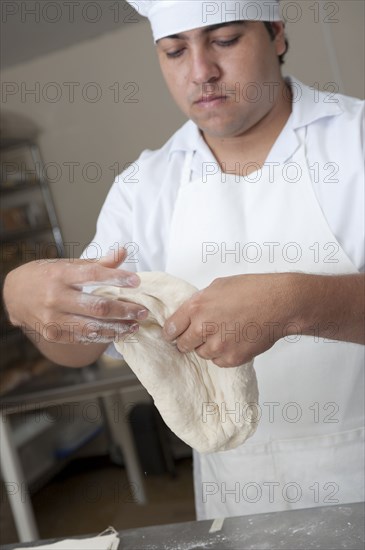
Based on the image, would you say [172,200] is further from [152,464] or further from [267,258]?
[152,464]

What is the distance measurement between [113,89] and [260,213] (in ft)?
2.52

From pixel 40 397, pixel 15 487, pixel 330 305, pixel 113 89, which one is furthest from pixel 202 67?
pixel 15 487

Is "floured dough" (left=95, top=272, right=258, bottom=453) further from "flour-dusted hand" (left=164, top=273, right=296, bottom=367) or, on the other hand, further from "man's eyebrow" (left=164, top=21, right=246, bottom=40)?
"man's eyebrow" (left=164, top=21, right=246, bottom=40)

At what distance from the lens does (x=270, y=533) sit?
46.1 inches

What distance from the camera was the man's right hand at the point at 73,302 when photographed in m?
1.04

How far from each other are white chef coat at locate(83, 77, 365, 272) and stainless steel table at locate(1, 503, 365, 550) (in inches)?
18.6

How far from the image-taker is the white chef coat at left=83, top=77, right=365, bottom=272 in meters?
1.38

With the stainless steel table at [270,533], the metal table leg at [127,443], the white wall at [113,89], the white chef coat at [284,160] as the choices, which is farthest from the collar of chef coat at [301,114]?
the metal table leg at [127,443]

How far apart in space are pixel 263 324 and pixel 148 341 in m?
0.25

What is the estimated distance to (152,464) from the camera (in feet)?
8.69

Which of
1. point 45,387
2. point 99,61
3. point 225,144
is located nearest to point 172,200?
point 225,144

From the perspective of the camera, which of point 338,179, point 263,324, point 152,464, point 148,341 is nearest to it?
point 263,324

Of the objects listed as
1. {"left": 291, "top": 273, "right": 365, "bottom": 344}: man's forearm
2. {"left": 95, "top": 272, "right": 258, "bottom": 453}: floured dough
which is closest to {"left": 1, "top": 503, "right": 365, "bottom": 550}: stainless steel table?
{"left": 95, "top": 272, "right": 258, "bottom": 453}: floured dough

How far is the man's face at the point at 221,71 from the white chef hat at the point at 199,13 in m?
0.02
